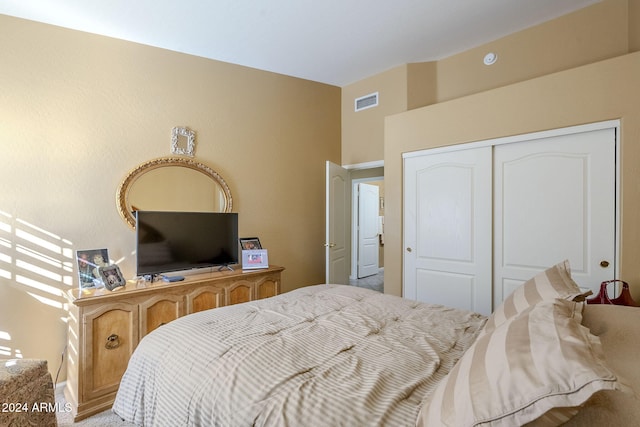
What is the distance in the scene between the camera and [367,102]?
404cm

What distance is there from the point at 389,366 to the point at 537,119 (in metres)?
2.49

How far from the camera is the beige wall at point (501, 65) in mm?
2600

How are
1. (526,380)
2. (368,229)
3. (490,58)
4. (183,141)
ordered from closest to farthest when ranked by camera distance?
(526,380) → (183,141) → (490,58) → (368,229)

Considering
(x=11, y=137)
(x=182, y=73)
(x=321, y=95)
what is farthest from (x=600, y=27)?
(x=11, y=137)

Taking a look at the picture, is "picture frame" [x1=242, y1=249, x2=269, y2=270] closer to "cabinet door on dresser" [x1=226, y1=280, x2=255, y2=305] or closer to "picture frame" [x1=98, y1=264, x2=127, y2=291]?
"cabinet door on dresser" [x1=226, y1=280, x2=255, y2=305]

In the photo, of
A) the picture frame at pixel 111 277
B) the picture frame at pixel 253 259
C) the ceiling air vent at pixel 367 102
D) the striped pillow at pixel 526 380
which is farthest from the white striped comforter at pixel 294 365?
the ceiling air vent at pixel 367 102

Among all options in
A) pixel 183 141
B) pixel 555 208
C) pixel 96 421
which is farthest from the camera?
pixel 183 141

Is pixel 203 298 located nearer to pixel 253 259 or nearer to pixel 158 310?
pixel 158 310

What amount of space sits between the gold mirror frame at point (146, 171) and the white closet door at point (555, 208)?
2.64 meters

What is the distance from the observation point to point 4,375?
4.57 feet

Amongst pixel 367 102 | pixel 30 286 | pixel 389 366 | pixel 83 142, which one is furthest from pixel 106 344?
pixel 367 102

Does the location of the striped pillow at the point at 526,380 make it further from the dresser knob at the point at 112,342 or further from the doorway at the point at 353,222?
the doorway at the point at 353,222

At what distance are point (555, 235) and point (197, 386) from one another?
109 inches

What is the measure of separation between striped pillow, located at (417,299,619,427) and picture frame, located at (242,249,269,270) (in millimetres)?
2427
